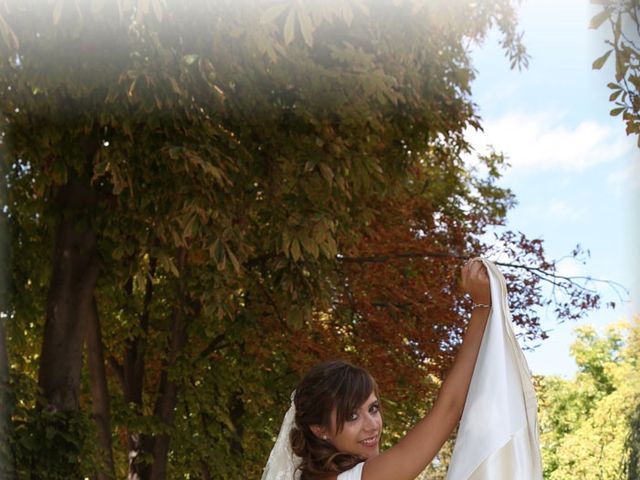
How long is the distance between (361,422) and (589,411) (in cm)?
5105

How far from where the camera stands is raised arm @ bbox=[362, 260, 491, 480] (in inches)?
130

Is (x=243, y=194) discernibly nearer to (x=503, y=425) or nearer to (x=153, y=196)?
(x=153, y=196)

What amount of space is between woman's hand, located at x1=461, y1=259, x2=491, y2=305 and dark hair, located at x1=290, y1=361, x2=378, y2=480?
22.2 inches

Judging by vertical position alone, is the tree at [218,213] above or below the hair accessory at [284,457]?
above

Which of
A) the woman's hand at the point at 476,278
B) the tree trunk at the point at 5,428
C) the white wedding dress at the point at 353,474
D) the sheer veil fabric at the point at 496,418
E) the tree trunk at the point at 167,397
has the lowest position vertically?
the white wedding dress at the point at 353,474

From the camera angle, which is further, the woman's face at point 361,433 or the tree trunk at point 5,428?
the tree trunk at point 5,428

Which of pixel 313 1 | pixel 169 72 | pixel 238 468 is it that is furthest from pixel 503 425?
pixel 238 468

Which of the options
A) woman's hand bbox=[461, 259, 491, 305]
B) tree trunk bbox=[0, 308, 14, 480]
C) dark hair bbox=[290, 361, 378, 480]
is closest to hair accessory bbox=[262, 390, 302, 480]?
dark hair bbox=[290, 361, 378, 480]

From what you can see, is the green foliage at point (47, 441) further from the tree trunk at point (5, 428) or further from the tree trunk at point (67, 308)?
the tree trunk at point (67, 308)

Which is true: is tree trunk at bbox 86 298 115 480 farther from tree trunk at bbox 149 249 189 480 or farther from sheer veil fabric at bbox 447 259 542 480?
sheer veil fabric at bbox 447 259 542 480

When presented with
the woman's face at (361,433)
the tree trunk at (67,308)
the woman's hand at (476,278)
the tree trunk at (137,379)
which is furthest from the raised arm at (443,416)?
the tree trunk at (137,379)

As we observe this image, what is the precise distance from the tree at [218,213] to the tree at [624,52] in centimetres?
121

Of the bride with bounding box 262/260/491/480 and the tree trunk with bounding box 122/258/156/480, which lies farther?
the tree trunk with bounding box 122/258/156/480

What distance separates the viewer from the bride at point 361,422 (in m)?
3.34
